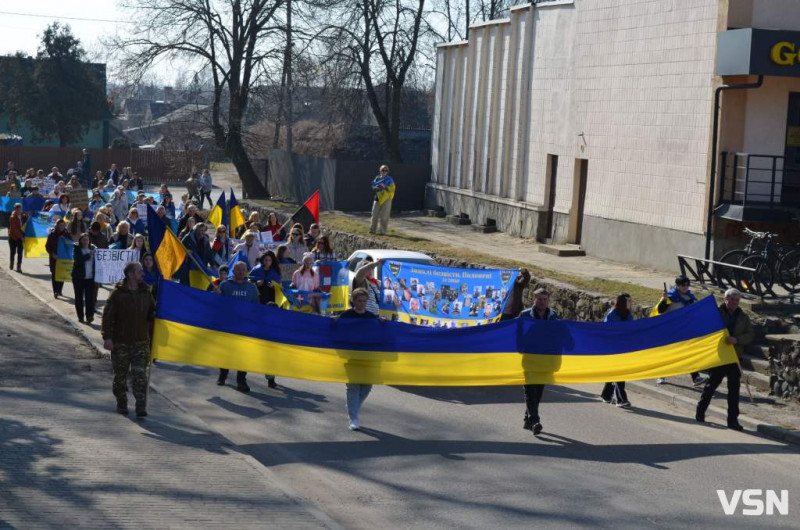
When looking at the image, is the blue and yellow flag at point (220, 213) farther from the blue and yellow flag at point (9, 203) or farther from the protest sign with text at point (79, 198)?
the blue and yellow flag at point (9, 203)

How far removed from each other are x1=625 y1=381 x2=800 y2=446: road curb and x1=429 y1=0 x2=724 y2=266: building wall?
327 inches

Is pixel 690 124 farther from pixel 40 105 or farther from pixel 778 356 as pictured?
pixel 40 105

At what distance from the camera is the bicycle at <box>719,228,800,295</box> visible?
1861 cm

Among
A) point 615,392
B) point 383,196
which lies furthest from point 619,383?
point 383,196

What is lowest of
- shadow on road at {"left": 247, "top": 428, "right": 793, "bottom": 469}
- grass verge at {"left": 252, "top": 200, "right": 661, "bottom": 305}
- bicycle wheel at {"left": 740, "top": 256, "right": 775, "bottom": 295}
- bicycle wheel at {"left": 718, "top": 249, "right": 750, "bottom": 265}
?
shadow on road at {"left": 247, "top": 428, "right": 793, "bottom": 469}

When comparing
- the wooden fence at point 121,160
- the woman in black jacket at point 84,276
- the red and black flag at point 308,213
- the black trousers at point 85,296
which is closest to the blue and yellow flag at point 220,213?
the red and black flag at point 308,213

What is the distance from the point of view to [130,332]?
12.1 meters

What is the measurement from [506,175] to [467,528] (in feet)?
82.5

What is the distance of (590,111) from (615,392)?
574 inches

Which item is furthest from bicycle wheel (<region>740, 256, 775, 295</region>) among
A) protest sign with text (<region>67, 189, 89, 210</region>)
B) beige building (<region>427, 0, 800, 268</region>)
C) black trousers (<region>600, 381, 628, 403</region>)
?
protest sign with text (<region>67, 189, 89, 210</region>)

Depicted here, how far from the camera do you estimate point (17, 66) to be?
64438 millimetres

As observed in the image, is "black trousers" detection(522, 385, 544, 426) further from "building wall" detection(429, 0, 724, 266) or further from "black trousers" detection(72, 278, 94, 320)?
"building wall" detection(429, 0, 724, 266)

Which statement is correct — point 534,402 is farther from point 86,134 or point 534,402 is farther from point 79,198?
point 86,134

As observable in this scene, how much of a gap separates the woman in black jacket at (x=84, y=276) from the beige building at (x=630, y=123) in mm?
12270
